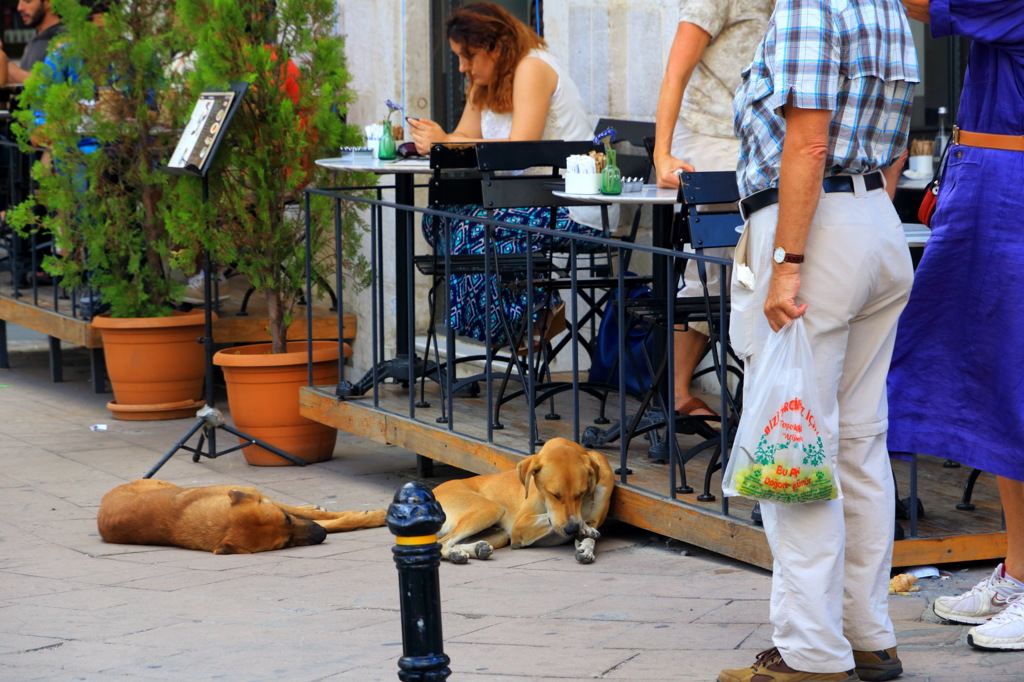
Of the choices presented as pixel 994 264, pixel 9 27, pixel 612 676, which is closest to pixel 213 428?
pixel 612 676

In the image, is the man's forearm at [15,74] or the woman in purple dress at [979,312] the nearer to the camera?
the woman in purple dress at [979,312]

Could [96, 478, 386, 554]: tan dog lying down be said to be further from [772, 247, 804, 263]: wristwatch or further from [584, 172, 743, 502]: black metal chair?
[772, 247, 804, 263]: wristwatch

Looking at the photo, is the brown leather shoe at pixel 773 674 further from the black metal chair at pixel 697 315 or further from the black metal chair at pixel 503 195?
the black metal chair at pixel 503 195

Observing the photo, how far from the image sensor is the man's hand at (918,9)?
370 cm

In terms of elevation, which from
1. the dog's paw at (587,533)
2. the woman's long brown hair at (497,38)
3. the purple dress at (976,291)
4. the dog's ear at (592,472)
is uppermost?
the woman's long brown hair at (497,38)

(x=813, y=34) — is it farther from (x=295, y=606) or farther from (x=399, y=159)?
(x=399, y=159)

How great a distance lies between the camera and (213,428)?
6.81 metres

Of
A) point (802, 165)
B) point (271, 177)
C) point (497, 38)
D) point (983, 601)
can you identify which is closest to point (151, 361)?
point (271, 177)

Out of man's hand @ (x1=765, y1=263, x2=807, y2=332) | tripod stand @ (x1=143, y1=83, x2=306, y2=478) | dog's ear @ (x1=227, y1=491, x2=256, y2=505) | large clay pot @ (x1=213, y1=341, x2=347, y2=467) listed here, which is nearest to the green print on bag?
man's hand @ (x1=765, y1=263, x2=807, y2=332)

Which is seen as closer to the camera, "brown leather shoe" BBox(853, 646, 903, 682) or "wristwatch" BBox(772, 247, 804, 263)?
"wristwatch" BBox(772, 247, 804, 263)

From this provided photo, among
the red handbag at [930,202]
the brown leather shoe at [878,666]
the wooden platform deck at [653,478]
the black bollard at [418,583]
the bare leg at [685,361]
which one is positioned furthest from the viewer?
the bare leg at [685,361]

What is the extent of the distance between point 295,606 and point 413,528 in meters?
1.94

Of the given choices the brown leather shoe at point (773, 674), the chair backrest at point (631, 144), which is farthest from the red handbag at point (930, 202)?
the chair backrest at point (631, 144)

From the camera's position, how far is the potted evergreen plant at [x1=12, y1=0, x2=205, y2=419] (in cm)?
801
